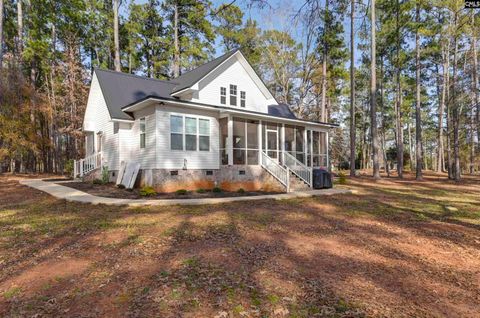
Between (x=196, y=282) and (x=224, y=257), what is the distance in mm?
971

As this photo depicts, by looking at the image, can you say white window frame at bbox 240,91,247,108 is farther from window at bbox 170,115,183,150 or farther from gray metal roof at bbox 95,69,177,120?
window at bbox 170,115,183,150

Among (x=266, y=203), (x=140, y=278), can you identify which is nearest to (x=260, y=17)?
(x=140, y=278)

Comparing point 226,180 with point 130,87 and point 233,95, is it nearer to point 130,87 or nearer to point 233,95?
point 233,95

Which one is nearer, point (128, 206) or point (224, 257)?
point (224, 257)

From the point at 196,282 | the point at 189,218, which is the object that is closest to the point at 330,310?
the point at 196,282

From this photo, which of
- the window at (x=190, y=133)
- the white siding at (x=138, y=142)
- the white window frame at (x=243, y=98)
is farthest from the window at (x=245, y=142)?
the white siding at (x=138, y=142)

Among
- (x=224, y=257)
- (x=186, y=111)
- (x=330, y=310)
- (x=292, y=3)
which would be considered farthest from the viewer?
(x=186, y=111)

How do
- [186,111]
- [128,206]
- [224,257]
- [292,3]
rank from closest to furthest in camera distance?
[224,257] → [292,3] → [128,206] → [186,111]

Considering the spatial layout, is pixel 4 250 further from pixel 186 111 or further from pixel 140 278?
pixel 186 111

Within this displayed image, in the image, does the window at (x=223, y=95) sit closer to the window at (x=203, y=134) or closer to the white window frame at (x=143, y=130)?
the window at (x=203, y=134)

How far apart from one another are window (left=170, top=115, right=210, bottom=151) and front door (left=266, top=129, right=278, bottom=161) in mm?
3626

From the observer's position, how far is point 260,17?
5.32 m

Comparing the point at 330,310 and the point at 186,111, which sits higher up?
the point at 186,111

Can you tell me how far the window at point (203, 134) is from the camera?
42.9ft
